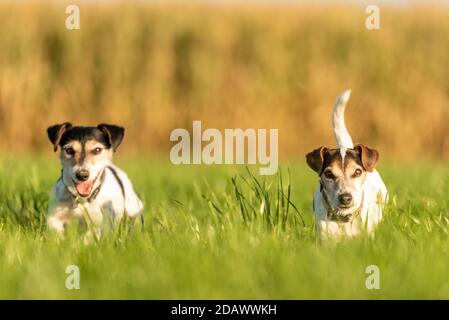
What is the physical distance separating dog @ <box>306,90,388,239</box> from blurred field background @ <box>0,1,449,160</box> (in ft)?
30.7

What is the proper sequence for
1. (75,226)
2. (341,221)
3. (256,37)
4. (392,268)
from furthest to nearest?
(256,37)
(75,226)
(341,221)
(392,268)

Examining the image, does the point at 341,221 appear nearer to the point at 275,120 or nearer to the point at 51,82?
the point at 275,120

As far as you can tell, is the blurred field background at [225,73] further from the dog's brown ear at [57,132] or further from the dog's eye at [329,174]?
the dog's eye at [329,174]

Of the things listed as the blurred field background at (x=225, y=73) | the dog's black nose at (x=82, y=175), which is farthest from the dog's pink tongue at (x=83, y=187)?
the blurred field background at (x=225, y=73)

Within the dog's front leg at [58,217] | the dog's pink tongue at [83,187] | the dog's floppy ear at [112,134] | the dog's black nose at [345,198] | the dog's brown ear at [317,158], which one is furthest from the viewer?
the dog's floppy ear at [112,134]

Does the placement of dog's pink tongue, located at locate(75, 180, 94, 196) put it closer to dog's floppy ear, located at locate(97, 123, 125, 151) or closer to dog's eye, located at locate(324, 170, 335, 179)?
dog's floppy ear, located at locate(97, 123, 125, 151)

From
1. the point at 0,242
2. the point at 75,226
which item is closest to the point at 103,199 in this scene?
the point at 75,226

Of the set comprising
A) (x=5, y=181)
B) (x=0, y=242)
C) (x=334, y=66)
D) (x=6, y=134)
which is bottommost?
(x=0, y=242)

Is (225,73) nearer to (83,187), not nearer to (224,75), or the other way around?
(224,75)

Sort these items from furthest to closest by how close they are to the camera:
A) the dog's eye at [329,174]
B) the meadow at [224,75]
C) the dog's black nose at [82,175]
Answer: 1. the meadow at [224,75]
2. the dog's black nose at [82,175]
3. the dog's eye at [329,174]

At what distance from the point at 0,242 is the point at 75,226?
583 mm

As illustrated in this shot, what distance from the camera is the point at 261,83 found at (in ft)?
53.2

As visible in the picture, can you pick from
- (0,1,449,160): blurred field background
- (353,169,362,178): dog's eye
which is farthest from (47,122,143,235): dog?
(0,1,449,160): blurred field background

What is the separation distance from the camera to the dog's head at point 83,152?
6.25 metres
